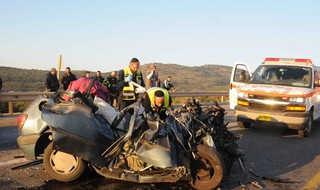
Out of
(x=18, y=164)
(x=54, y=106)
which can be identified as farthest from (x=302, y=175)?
(x=18, y=164)

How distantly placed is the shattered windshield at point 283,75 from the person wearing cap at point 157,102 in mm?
4737

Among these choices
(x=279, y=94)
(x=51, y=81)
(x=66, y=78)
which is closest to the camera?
(x=279, y=94)

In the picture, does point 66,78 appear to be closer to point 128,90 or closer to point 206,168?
point 128,90

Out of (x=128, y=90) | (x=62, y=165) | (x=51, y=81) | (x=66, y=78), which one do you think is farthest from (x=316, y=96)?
(x=51, y=81)

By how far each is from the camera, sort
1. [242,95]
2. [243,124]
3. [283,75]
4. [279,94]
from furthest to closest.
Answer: [243,124], [283,75], [242,95], [279,94]

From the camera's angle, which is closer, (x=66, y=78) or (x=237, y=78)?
(x=237, y=78)

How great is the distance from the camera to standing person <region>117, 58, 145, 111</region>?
721 cm

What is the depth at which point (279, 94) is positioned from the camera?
344 inches

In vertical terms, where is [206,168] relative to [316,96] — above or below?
below

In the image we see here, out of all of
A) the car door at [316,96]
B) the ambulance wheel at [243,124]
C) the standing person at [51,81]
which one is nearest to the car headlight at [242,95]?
the ambulance wheel at [243,124]

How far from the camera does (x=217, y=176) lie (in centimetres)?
478

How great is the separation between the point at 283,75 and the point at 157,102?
5.30m

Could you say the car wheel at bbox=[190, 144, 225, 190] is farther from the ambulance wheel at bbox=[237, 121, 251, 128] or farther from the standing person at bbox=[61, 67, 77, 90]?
the standing person at bbox=[61, 67, 77, 90]

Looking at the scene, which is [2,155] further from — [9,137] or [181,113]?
[181,113]
